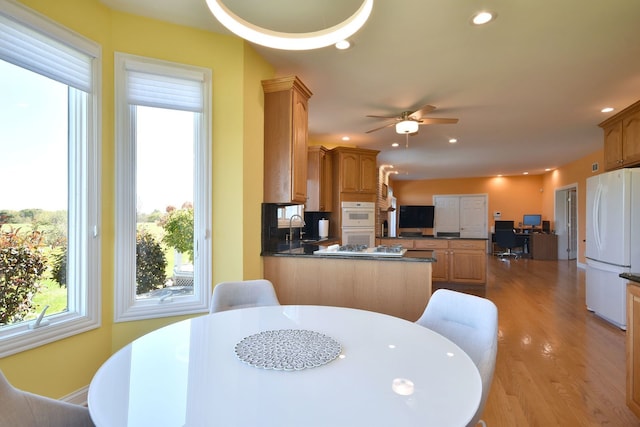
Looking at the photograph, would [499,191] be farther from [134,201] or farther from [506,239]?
[134,201]

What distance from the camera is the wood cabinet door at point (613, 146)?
13.1 feet

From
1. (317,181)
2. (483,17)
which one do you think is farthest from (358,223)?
(483,17)

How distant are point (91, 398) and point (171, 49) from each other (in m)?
2.35

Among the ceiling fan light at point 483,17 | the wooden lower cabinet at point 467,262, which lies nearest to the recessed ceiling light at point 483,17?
the ceiling fan light at point 483,17

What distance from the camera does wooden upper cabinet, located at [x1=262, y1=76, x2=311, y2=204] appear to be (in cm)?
286

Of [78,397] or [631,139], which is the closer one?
[78,397]

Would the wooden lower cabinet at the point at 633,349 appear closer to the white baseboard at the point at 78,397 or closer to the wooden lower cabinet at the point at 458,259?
Answer: the white baseboard at the point at 78,397

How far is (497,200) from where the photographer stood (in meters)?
10.7

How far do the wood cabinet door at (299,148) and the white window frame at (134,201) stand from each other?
725mm

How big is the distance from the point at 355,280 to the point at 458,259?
3.42 m

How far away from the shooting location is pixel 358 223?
550 centimetres

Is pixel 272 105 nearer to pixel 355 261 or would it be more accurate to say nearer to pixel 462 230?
pixel 355 261

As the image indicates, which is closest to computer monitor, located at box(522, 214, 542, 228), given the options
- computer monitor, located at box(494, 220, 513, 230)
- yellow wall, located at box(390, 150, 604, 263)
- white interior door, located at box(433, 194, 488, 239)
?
yellow wall, located at box(390, 150, 604, 263)

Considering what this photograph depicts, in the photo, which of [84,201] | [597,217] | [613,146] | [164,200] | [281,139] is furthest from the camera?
[613,146]
